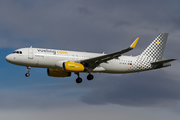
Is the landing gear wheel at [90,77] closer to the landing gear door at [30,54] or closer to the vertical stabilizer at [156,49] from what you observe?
the landing gear door at [30,54]

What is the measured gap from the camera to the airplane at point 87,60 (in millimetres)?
34250

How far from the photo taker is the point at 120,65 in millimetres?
39406

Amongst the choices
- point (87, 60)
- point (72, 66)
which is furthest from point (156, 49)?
point (72, 66)

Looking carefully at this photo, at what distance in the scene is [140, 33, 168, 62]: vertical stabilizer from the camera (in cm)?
4241

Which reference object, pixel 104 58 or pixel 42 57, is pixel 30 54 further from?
pixel 104 58

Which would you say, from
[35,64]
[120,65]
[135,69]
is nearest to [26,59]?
[35,64]

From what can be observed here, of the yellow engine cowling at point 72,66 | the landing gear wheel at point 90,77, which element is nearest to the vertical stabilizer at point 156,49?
the landing gear wheel at point 90,77

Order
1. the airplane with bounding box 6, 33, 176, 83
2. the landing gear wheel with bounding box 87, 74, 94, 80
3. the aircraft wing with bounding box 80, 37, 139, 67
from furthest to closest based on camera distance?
the landing gear wheel with bounding box 87, 74, 94, 80, the airplane with bounding box 6, 33, 176, 83, the aircraft wing with bounding box 80, 37, 139, 67

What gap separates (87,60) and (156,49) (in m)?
13.6

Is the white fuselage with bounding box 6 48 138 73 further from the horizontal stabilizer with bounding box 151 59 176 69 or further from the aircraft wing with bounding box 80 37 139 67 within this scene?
the horizontal stabilizer with bounding box 151 59 176 69

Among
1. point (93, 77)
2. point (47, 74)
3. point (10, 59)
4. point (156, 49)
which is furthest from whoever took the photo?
point (156, 49)

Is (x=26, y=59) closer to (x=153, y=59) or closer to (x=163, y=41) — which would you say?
(x=153, y=59)

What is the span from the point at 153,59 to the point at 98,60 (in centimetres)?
1060

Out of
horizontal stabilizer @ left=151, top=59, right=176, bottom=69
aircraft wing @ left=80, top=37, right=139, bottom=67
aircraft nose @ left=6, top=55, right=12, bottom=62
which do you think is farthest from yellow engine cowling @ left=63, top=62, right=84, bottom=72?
horizontal stabilizer @ left=151, top=59, right=176, bottom=69
